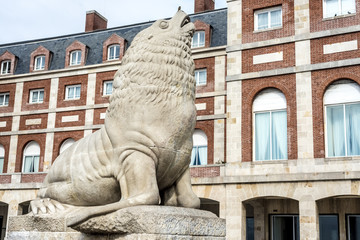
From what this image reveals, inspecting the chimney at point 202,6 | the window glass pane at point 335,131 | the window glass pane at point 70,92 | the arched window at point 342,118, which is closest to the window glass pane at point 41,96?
the window glass pane at point 70,92

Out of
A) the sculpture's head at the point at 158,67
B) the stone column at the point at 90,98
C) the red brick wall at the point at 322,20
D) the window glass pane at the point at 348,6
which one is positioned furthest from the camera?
the stone column at the point at 90,98

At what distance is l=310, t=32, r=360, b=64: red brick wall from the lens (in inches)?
793

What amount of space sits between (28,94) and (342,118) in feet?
63.5

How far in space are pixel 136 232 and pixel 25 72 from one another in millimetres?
28715

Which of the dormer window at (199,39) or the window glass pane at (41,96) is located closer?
the dormer window at (199,39)

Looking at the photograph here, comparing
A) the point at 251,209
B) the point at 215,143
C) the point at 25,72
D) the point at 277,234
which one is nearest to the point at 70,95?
the point at 25,72

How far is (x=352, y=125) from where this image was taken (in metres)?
20.1

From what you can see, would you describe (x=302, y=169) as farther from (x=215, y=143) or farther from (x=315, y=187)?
(x=215, y=143)

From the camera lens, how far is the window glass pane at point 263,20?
881 inches

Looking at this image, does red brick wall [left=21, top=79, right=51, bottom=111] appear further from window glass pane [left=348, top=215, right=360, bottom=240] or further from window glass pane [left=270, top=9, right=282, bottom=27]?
window glass pane [left=348, top=215, right=360, bottom=240]

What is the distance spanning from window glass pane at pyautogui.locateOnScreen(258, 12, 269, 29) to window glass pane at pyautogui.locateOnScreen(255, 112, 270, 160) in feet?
13.8

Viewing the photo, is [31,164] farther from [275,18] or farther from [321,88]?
[321,88]

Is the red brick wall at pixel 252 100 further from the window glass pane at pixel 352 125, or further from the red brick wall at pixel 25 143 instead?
the red brick wall at pixel 25 143

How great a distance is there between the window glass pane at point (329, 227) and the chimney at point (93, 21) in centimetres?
1976
